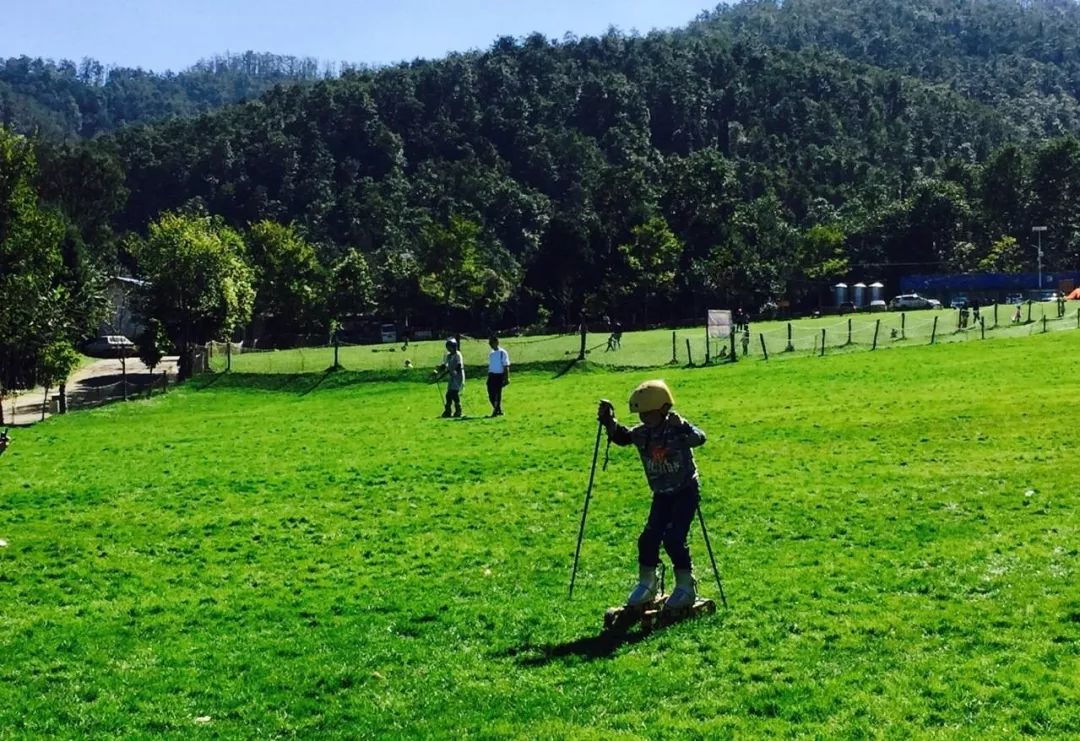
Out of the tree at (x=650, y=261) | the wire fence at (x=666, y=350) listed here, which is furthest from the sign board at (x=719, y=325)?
the tree at (x=650, y=261)

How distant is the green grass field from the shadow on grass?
0.04m

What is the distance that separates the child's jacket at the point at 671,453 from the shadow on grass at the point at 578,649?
1.44 m

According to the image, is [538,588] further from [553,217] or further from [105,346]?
[553,217]

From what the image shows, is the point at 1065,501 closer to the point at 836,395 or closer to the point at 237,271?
the point at 836,395

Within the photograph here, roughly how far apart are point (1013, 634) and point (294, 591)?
786 centimetres

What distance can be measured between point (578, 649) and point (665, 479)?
5.94ft

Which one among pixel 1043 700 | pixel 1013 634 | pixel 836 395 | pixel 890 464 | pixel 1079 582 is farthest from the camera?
pixel 836 395

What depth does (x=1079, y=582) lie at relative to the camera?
34.9 ft

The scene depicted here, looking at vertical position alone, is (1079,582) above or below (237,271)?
below

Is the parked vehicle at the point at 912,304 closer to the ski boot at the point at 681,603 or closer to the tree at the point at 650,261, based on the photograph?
the tree at the point at 650,261

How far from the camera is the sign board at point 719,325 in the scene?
48.8 m

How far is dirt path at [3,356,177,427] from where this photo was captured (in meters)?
47.3

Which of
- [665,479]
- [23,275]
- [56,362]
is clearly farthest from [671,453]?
[23,275]

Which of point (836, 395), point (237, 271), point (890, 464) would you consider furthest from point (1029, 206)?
point (890, 464)
